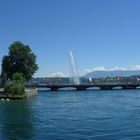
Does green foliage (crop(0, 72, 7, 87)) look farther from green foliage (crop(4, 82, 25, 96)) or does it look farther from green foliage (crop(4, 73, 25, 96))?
green foliage (crop(4, 82, 25, 96))

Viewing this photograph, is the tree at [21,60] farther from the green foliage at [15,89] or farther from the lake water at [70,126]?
the lake water at [70,126]

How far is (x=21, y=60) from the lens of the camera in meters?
136

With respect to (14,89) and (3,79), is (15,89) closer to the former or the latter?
(14,89)

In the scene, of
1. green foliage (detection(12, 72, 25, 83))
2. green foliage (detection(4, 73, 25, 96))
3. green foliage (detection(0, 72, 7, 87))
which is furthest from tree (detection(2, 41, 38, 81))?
green foliage (detection(4, 73, 25, 96))

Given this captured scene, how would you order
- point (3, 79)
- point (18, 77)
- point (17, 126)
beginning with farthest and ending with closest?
point (3, 79), point (18, 77), point (17, 126)

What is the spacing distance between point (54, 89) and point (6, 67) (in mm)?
44004

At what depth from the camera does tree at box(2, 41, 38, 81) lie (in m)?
135

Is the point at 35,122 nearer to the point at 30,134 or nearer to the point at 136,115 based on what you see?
the point at 30,134

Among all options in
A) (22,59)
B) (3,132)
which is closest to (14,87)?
(22,59)

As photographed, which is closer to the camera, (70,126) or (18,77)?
(70,126)

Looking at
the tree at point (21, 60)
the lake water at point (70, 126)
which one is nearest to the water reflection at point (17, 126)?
the lake water at point (70, 126)

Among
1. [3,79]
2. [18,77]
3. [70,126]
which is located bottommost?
[70,126]

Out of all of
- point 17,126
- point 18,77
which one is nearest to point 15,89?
point 18,77

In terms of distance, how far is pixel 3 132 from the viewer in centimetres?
4753
